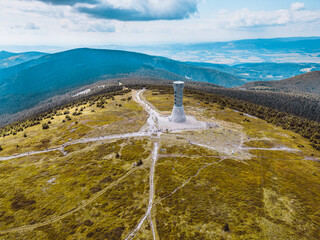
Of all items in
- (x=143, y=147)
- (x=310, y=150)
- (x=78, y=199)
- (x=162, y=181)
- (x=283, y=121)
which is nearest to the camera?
(x=78, y=199)

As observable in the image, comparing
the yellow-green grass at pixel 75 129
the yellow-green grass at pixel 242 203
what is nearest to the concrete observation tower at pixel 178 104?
the yellow-green grass at pixel 75 129

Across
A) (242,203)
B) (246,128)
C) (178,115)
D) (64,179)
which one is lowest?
(246,128)

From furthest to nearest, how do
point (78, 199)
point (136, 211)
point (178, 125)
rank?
point (178, 125) < point (78, 199) < point (136, 211)

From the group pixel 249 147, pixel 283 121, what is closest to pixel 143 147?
pixel 249 147

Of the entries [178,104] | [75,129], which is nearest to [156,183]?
[178,104]

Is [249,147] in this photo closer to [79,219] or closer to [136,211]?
[136,211]

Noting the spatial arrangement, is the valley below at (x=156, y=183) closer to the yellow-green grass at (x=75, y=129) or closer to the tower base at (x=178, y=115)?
the yellow-green grass at (x=75, y=129)

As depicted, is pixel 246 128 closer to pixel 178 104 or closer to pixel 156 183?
pixel 178 104
